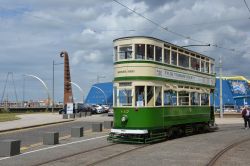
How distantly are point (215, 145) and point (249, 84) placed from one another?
244ft

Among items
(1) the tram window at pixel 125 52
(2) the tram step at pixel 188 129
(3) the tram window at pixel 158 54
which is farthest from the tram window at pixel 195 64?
(1) the tram window at pixel 125 52

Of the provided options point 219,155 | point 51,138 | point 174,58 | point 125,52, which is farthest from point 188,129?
point 219,155

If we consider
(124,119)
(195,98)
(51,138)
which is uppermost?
(195,98)

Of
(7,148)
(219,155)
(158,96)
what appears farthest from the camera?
(158,96)

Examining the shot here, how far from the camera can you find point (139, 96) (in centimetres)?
1988

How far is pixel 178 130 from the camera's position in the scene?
23.3m

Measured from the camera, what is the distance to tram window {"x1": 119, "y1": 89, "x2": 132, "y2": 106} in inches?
786

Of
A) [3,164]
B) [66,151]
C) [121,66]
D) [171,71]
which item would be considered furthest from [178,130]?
[3,164]

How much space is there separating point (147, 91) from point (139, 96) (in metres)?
0.42

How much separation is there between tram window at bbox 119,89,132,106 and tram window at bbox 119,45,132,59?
4.85 feet

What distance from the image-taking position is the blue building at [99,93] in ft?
376

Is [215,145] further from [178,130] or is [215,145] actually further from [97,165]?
[97,165]

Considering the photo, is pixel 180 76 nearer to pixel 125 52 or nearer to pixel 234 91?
pixel 125 52

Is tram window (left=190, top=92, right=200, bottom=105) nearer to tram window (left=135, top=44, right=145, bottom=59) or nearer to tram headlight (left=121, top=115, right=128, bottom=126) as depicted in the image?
tram window (left=135, top=44, right=145, bottom=59)
